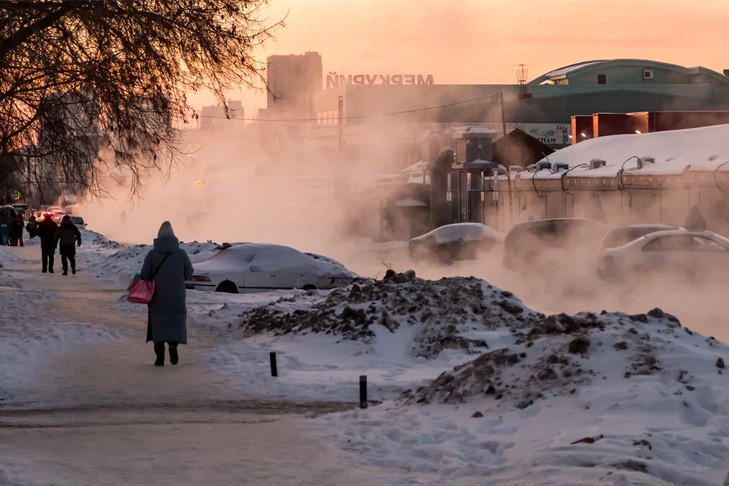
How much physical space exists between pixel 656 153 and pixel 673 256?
17104 millimetres

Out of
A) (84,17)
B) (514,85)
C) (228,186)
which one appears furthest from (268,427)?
(514,85)

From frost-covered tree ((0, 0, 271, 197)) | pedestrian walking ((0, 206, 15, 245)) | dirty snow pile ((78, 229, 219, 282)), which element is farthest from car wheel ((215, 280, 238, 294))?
pedestrian walking ((0, 206, 15, 245))

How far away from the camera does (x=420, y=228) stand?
6247 cm

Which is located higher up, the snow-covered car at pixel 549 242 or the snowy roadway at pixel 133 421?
the snow-covered car at pixel 549 242

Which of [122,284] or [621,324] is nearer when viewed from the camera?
[621,324]

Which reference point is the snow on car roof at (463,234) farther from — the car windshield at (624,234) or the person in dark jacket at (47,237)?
the person in dark jacket at (47,237)

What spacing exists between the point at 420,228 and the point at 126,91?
4429 centimetres

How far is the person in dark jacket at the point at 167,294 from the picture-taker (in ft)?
51.4

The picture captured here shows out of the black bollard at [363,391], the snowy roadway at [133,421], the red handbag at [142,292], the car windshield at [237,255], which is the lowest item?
the snowy roadway at [133,421]

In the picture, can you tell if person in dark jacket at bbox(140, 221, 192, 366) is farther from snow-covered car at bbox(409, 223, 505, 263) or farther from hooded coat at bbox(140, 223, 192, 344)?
snow-covered car at bbox(409, 223, 505, 263)

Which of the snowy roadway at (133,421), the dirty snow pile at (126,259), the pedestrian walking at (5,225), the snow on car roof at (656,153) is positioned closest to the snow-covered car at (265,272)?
the dirty snow pile at (126,259)

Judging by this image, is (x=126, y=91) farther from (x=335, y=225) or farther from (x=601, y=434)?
(x=335, y=225)

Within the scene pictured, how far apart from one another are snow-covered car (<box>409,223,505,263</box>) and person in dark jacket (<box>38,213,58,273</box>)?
46.0 feet

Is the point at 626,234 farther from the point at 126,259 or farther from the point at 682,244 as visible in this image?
the point at 126,259
